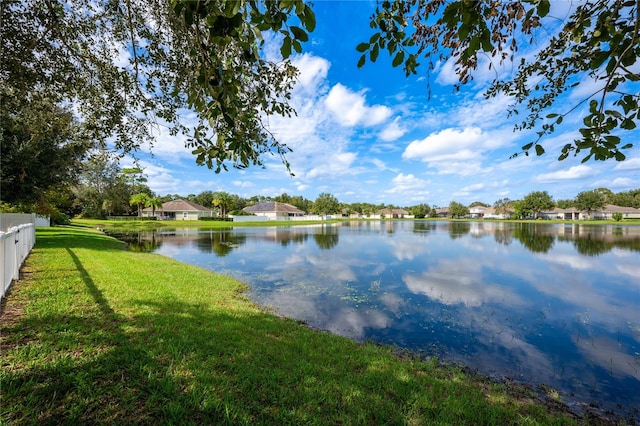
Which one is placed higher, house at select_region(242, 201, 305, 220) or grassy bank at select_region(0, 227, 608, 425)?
house at select_region(242, 201, 305, 220)

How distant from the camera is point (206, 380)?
321 cm

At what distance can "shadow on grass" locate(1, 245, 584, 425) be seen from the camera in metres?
2.65

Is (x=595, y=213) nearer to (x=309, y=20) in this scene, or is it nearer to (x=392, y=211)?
(x=392, y=211)

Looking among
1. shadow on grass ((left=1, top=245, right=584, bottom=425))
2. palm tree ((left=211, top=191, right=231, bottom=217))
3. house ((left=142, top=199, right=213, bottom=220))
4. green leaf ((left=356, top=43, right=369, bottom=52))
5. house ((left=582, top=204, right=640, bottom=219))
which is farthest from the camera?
house ((left=582, top=204, right=640, bottom=219))

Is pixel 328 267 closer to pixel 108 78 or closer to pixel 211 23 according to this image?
pixel 108 78

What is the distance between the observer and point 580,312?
804 centimetres

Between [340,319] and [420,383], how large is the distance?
3419 mm

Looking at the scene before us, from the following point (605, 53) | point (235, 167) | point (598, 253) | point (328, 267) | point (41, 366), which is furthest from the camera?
point (598, 253)

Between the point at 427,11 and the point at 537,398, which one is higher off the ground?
the point at 427,11

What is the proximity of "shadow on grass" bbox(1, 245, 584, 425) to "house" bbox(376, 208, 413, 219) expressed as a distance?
117 meters

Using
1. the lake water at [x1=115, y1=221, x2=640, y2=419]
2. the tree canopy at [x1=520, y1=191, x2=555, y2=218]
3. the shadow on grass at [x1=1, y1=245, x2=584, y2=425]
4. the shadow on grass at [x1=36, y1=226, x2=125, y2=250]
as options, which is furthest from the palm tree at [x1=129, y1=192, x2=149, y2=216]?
the tree canopy at [x1=520, y1=191, x2=555, y2=218]

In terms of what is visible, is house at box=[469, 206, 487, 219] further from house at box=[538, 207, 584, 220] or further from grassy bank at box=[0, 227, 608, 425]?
grassy bank at box=[0, 227, 608, 425]

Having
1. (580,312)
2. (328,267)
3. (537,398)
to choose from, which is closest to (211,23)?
(537,398)

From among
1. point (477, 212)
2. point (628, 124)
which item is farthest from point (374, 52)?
point (477, 212)
